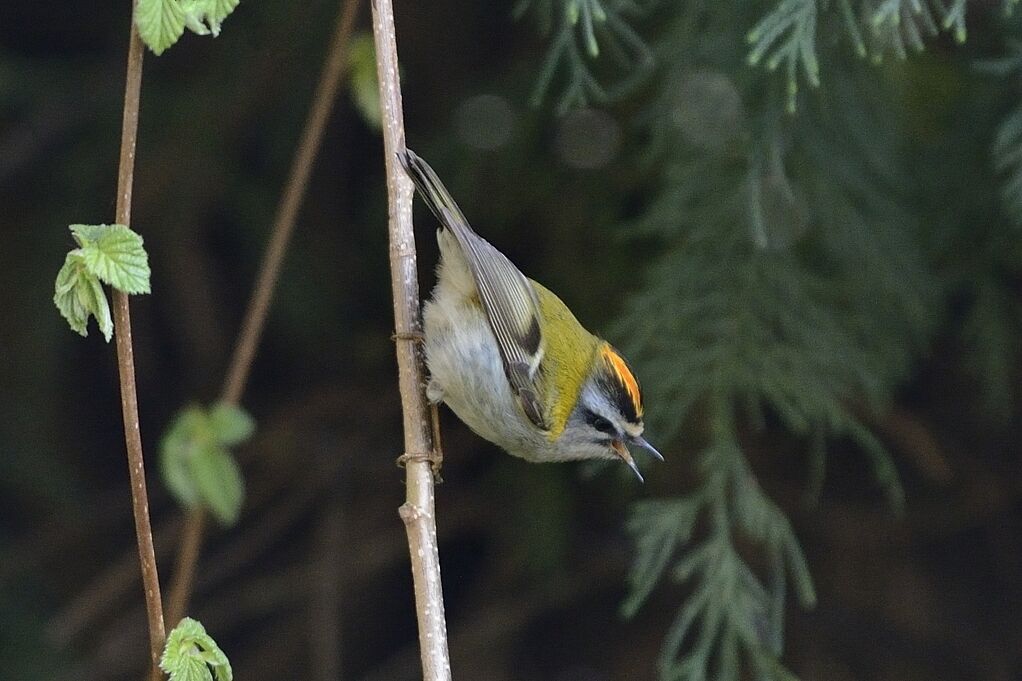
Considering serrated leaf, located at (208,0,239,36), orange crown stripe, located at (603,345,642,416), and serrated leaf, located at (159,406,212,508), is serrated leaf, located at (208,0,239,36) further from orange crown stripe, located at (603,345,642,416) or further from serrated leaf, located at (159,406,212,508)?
orange crown stripe, located at (603,345,642,416)

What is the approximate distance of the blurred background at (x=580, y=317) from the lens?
254 centimetres


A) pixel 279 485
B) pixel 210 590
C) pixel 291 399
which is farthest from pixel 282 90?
pixel 210 590

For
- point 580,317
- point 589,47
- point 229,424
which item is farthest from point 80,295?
point 580,317

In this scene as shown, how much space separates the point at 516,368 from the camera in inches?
93.9

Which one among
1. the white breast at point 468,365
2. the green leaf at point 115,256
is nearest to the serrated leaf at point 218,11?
the green leaf at point 115,256

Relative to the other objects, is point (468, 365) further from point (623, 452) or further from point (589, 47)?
point (589, 47)

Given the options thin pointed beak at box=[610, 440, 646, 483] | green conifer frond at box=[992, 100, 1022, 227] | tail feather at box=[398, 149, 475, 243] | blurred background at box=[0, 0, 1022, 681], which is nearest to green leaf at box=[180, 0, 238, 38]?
tail feather at box=[398, 149, 475, 243]

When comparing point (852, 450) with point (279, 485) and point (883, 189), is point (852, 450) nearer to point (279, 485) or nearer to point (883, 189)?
point (883, 189)

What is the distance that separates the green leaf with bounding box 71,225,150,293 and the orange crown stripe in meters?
1.16

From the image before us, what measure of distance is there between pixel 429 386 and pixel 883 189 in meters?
1.15

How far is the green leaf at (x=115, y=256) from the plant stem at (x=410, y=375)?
468mm

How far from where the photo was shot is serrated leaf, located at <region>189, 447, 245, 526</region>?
2074 millimetres

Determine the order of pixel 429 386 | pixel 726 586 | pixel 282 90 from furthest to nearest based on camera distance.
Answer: pixel 282 90 → pixel 726 586 → pixel 429 386

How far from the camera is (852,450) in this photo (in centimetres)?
339
